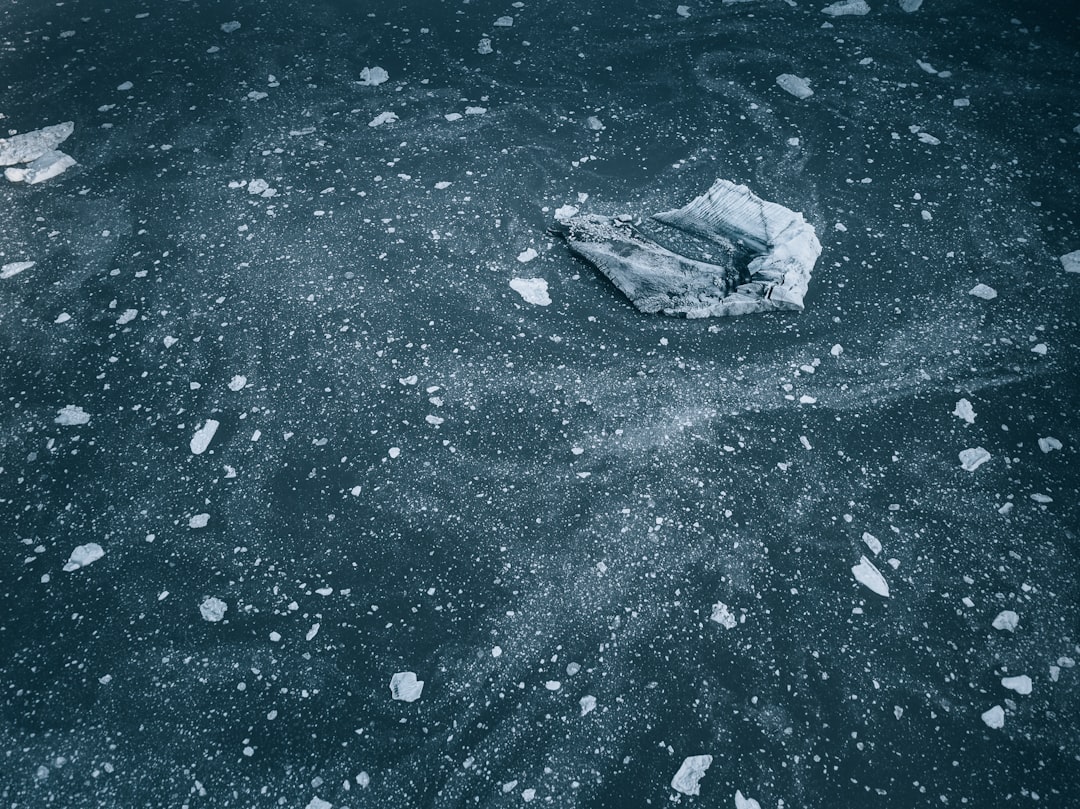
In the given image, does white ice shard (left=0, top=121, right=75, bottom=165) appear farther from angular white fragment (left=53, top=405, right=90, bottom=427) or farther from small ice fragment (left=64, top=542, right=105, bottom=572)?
small ice fragment (left=64, top=542, right=105, bottom=572)

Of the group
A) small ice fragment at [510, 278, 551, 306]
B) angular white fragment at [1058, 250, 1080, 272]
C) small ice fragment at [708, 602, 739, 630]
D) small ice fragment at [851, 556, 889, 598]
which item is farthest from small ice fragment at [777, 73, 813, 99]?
small ice fragment at [708, 602, 739, 630]

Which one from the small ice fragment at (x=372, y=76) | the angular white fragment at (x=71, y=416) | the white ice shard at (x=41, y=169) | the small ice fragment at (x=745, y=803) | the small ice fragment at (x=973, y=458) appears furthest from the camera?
the small ice fragment at (x=372, y=76)

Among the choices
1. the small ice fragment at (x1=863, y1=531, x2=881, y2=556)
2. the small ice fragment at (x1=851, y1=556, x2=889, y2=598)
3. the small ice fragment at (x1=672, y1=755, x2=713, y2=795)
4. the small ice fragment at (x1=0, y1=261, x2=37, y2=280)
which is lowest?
the small ice fragment at (x1=672, y1=755, x2=713, y2=795)

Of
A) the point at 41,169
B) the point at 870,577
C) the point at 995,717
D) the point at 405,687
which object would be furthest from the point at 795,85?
the point at 41,169

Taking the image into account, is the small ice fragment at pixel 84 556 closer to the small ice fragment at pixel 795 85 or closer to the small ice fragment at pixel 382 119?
the small ice fragment at pixel 382 119

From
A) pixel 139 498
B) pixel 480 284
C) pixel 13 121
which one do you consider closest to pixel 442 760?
pixel 139 498

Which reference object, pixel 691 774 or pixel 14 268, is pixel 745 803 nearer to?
pixel 691 774

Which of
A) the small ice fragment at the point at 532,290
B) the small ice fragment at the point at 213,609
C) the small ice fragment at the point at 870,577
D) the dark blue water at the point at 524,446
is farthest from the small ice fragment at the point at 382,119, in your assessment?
the small ice fragment at the point at 870,577
